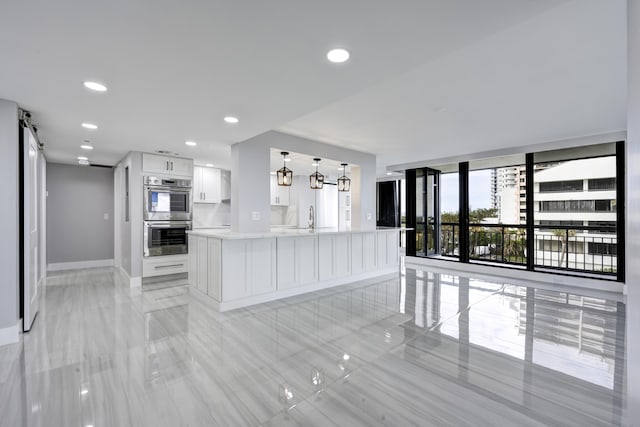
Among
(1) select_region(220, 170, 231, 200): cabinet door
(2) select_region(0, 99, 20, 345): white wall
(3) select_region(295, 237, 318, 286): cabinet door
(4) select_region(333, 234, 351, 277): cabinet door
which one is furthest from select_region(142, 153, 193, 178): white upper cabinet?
(4) select_region(333, 234, 351, 277): cabinet door

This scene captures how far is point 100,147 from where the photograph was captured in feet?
15.3

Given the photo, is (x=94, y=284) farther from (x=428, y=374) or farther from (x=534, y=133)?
(x=534, y=133)

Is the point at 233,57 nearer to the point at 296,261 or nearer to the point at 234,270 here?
the point at 234,270

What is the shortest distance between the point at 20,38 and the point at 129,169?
3.51 meters

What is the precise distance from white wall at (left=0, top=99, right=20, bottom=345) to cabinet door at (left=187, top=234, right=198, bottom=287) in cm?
179

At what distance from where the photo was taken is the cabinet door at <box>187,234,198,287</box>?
13.7 feet

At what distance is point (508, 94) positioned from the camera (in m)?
2.99

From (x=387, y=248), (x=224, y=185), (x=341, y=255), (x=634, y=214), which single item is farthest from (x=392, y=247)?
(x=634, y=214)

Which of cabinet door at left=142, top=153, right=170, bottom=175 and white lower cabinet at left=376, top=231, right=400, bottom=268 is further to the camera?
white lower cabinet at left=376, top=231, right=400, bottom=268

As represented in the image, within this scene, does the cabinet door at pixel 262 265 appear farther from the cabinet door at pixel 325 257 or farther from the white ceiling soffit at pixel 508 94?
the white ceiling soffit at pixel 508 94

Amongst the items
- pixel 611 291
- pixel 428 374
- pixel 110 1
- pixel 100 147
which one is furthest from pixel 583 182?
pixel 100 147

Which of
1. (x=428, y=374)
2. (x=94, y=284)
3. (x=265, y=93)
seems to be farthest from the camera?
(x=94, y=284)

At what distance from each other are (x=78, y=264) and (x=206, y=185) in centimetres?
320

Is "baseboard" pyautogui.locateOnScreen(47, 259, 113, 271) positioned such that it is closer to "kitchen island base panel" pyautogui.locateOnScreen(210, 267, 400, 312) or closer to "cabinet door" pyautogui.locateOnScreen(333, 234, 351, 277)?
"kitchen island base panel" pyautogui.locateOnScreen(210, 267, 400, 312)
